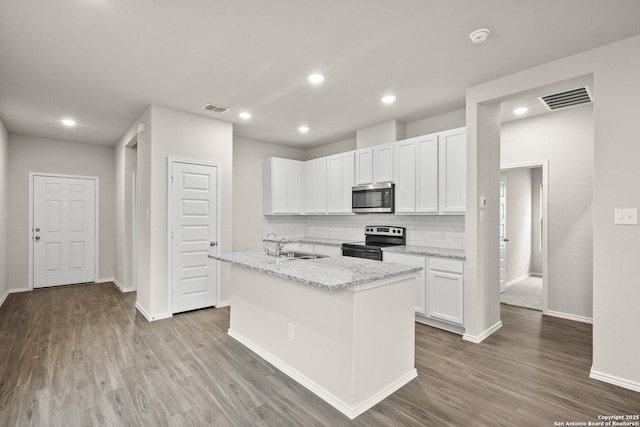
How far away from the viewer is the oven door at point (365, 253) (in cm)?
432

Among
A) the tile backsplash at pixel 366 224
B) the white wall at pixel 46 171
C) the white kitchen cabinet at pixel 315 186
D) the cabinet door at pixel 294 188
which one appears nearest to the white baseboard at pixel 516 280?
the tile backsplash at pixel 366 224

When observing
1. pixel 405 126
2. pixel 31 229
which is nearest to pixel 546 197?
pixel 405 126

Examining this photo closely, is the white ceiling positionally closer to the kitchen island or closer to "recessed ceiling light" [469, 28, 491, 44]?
"recessed ceiling light" [469, 28, 491, 44]

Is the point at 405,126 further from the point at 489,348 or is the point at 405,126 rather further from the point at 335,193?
the point at 489,348

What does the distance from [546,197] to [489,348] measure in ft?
7.94

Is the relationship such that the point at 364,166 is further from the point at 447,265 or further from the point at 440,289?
the point at 440,289

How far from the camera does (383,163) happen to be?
4.73 meters

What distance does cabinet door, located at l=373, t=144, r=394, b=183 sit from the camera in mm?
4633

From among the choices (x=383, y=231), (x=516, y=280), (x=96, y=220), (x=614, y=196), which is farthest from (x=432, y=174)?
(x=96, y=220)

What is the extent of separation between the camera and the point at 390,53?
2.81 m

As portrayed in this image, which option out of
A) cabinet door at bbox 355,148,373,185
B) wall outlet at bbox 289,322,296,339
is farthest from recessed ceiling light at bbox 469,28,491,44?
wall outlet at bbox 289,322,296,339

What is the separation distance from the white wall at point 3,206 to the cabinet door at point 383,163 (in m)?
5.57

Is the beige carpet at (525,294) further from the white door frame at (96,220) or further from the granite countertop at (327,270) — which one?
the white door frame at (96,220)

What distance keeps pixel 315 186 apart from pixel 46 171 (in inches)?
194
